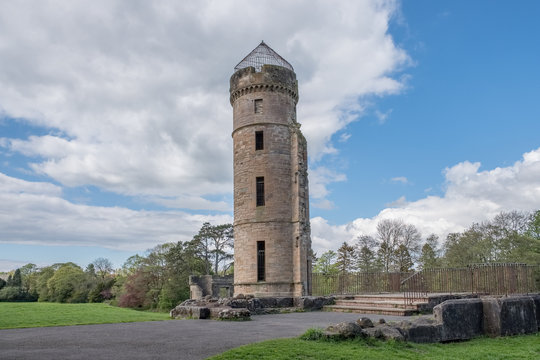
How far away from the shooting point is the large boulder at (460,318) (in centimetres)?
922

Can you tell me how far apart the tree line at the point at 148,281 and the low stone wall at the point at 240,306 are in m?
26.2

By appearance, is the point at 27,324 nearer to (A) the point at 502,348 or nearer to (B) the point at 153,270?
(A) the point at 502,348

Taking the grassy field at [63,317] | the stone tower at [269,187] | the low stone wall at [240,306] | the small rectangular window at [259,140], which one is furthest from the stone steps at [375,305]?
the small rectangular window at [259,140]

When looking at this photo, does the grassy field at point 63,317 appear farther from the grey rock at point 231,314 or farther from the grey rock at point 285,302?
the grey rock at point 285,302

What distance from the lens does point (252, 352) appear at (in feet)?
21.6

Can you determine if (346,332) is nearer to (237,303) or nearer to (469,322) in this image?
(469,322)

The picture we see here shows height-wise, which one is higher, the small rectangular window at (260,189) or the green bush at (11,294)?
the small rectangular window at (260,189)

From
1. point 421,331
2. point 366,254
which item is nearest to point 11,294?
point 366,254

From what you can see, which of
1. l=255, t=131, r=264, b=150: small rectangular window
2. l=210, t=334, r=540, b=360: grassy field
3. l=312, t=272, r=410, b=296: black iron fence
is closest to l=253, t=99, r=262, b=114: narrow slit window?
l=255, t=131, r=264, b=150: small rectangular window

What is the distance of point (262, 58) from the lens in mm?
23328

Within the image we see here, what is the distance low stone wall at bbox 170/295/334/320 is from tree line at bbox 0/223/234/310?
2617cm

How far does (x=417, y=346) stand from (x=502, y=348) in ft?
5.67

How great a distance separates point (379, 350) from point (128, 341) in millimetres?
4779

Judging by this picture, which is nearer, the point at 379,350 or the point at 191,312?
the point at 379,350
